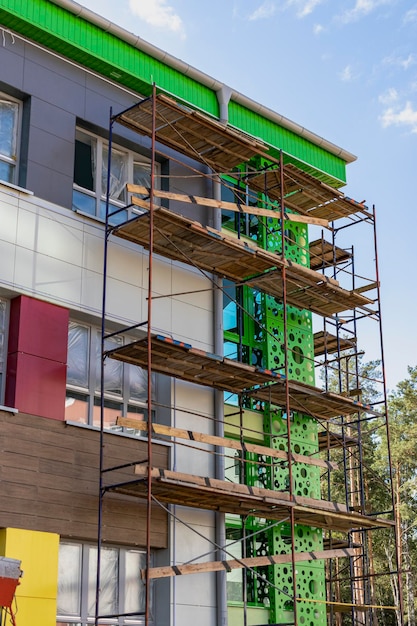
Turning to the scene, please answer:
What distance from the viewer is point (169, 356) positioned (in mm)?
15445

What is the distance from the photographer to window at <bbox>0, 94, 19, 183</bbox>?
15.3 m

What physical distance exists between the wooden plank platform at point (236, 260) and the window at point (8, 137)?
1.98 meters

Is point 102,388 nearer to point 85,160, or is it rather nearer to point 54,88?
point 85,160

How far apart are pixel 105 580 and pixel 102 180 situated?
7.01m

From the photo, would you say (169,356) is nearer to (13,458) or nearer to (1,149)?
(13,458)

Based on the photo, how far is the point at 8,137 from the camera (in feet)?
50.8

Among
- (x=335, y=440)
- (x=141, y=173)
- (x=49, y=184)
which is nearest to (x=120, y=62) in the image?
(x=141, y=173)

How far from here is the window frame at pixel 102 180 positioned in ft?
53.7

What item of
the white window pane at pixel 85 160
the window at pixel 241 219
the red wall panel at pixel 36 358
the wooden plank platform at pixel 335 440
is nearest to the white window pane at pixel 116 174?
the white window pane at pixel 85 160

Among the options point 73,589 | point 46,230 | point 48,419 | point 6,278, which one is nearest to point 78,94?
point 46,230

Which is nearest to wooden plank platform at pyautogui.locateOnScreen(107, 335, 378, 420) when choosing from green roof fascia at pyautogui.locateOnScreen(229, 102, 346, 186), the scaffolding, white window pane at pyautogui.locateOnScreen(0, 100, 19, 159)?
the scaffolding

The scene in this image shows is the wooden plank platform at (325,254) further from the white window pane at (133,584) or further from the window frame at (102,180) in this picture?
the white window pane at (133,584)

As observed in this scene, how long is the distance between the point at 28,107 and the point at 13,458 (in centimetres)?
596

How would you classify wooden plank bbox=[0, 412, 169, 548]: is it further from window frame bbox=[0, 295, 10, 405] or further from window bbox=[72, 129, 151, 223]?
window bbox=[72, 129, 151, 223]
